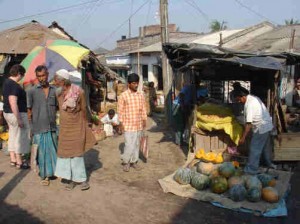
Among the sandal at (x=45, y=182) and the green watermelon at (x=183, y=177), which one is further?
the sandal at (x=45, y=182)

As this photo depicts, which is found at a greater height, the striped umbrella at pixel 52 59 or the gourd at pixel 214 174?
the striped umbrella at pixel 52 59

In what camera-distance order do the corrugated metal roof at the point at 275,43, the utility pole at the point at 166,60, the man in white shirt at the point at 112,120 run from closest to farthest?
the man in white shirt at the point at 112,120
the utility pole at the point at 166,60
the corrugated metal roof at the point at 275,43

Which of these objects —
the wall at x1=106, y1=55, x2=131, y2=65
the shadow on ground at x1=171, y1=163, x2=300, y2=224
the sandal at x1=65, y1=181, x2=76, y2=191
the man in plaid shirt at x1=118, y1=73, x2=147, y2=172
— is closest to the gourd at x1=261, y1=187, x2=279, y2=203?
the shadow on ground at x1=171, y1=163, x2=300, y2=224

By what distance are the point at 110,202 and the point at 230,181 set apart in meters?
1.81

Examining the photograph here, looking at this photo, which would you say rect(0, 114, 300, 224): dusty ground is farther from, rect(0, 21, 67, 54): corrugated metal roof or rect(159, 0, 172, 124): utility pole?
rect(0, 21, 67, 54): corrugated metal roof

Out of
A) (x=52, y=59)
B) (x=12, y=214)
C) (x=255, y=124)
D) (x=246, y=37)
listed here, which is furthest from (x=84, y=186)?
(x=246, y=37)

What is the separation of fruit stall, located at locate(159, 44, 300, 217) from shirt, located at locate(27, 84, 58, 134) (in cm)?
209

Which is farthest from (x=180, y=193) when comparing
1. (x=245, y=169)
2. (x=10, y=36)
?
(x=10, y=36)

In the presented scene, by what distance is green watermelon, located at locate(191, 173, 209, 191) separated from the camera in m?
5.54

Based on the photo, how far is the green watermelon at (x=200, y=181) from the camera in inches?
218

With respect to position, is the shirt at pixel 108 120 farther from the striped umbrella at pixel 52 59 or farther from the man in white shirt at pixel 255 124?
the man in white shirt at pixel 255 124

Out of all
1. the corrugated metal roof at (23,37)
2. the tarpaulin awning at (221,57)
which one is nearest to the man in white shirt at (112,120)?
the tarpaulin awning at (221,57)

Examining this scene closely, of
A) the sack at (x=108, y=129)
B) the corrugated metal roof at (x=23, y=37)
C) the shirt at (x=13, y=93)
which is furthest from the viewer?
the corrugated metal roof at (x=23, y=37)

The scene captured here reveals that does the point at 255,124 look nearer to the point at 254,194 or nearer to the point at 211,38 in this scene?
the point at 254,194
